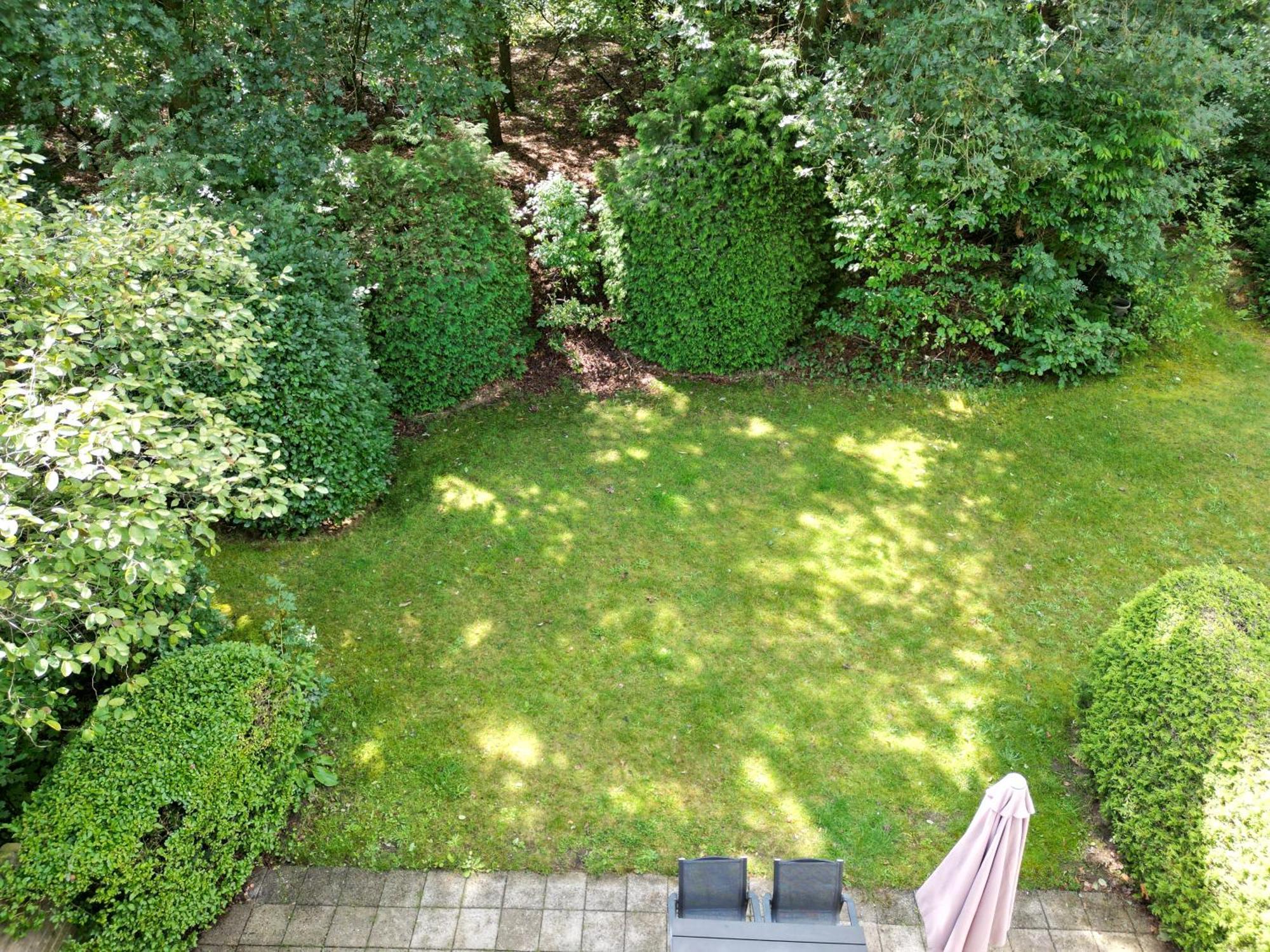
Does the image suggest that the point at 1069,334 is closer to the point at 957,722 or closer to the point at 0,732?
the point at 957,722

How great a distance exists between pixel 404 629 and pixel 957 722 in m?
4.81

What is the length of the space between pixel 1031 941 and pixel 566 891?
9.95 feet

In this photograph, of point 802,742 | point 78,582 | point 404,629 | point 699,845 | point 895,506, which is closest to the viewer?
point 78,582

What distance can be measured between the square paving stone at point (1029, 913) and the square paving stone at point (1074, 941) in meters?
0.08

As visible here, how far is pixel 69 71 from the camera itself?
23.9ft

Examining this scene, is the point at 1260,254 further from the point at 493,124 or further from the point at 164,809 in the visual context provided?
the point at 164,809

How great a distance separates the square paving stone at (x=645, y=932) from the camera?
198 inches

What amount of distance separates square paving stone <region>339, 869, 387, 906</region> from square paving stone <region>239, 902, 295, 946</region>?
0.35 meters

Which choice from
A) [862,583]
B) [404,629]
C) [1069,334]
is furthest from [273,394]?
[1069,334]

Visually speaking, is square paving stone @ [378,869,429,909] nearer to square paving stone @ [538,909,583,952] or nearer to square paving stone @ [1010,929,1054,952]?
square paving stone @ [538,909,583,952]

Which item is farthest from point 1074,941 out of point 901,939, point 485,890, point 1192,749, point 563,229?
point 563,229

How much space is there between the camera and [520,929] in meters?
5.12

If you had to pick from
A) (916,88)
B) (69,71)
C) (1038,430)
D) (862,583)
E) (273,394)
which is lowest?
(862,583)

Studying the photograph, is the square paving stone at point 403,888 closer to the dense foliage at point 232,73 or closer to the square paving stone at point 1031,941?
the square paving stone at point 1031,941
